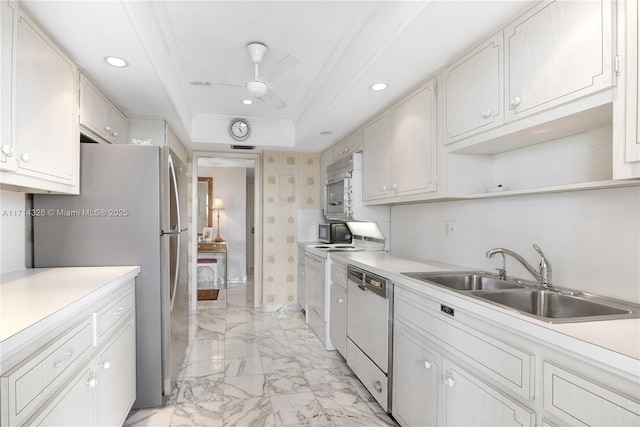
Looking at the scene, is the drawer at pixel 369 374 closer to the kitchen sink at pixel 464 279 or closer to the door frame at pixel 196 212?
the kitchen sink at pixel 464 279

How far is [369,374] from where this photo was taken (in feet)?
7.97

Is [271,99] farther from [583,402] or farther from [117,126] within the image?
[583,402]

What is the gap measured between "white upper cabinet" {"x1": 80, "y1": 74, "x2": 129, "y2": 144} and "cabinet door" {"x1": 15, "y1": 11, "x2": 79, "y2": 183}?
110 mm

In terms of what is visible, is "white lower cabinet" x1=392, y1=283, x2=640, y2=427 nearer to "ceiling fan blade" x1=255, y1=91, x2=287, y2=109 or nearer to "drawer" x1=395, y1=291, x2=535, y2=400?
"drawer" x1=395, y1=291, x2=535, y2=400

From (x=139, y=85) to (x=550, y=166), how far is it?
104 inches

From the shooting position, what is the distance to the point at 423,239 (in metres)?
3.00

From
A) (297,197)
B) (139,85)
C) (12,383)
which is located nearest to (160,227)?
(139,85)

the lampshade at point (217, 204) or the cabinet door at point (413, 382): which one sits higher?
the lampshade at point (217, 204)

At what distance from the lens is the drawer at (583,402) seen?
2.94ft

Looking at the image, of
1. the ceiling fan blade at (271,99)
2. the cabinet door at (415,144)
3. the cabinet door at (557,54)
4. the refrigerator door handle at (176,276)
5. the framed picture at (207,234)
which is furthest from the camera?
the framed picture at (207,234)

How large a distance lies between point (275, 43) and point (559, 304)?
2348mm

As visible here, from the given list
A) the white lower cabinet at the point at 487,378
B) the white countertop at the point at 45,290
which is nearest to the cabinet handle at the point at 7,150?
the white countertop at the point at 45,290

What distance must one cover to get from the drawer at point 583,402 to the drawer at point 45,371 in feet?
5.21

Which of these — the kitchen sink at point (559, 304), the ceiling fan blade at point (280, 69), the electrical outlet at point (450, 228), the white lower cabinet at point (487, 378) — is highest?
the ceiling fan blade at point (280, 69)
